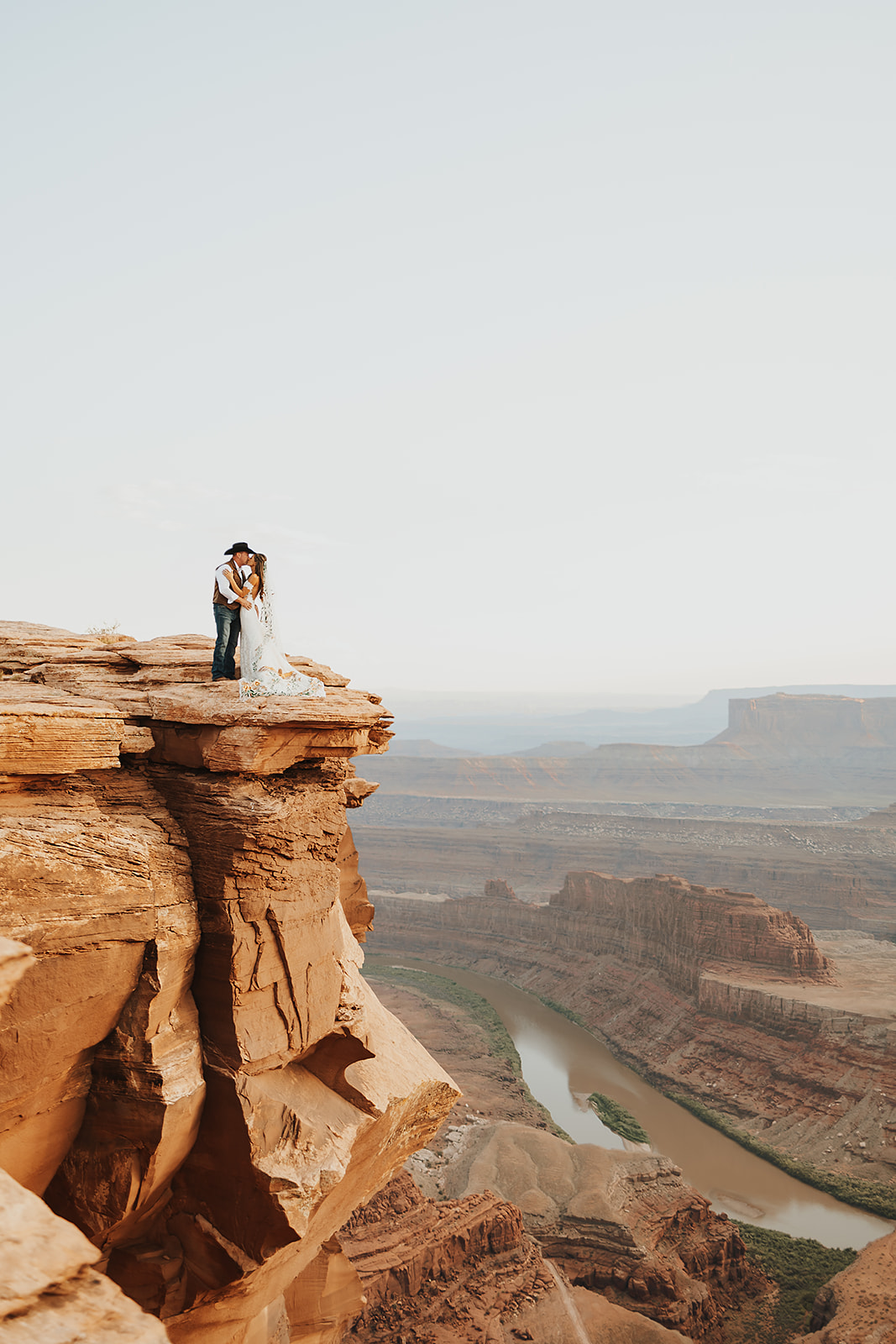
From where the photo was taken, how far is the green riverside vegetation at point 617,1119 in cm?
3184

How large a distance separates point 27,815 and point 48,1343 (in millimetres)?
4554

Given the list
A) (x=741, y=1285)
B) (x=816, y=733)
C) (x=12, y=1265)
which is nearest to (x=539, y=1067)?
(x=741, y=1285)

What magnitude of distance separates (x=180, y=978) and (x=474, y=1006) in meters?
45.7

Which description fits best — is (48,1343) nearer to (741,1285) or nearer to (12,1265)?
(12,1265)

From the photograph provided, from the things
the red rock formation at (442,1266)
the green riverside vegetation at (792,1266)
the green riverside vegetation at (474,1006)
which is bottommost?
the green riverside vegetation at (474,1006)

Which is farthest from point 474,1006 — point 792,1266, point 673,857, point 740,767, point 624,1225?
point 740,767

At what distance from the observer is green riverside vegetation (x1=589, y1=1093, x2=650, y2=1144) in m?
31.8

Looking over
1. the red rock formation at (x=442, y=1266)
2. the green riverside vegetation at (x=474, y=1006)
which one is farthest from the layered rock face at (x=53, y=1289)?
the green riverside vegetation at (x=474, y=1006)

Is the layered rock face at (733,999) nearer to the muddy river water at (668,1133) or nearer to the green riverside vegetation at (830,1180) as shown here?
the green riverside vegetation at (830,1180)

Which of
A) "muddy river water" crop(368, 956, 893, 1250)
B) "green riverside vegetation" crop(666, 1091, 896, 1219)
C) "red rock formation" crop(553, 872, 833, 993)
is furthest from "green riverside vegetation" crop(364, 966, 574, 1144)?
"red rock formation" crop(553, 872, 833, 993)

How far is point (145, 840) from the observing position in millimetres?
6910

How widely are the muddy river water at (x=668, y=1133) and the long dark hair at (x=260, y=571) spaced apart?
2709cm

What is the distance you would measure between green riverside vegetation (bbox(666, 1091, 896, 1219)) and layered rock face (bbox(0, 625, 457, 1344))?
2519 cm

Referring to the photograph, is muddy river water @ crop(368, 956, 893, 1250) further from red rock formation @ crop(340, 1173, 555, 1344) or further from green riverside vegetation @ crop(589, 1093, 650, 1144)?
red rock formation @ crop(340, 1173, 555, 1344)
